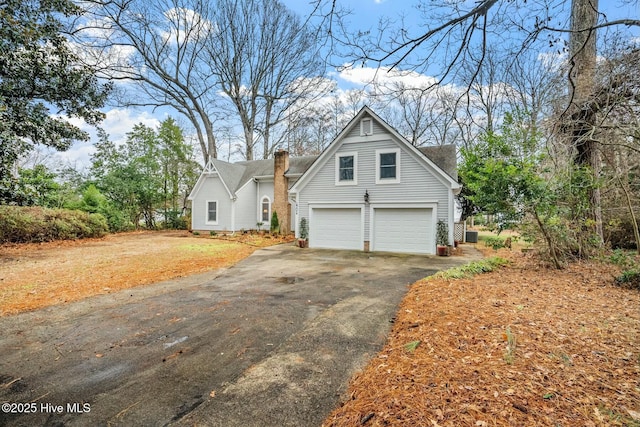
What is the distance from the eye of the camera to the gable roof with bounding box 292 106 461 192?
1140 cm

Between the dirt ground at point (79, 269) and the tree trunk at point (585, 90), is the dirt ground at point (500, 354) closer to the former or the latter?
the dirt ground at point (79, 269)

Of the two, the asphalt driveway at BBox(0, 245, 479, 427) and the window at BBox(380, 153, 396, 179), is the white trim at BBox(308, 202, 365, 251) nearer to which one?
the window at BBox(380, 153, 396, 179)

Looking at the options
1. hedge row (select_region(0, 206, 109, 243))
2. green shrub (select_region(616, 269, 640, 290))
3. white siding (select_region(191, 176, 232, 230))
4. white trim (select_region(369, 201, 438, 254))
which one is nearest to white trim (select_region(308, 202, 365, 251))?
white trim (select_region(369, 201, 438, 254))

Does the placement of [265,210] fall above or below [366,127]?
below

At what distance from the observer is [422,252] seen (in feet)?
38.9

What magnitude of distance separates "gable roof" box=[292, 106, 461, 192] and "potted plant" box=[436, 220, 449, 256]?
151 centimetres

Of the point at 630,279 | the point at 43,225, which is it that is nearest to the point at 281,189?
the point at 43,225

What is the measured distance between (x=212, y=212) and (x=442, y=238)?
48.9 feet

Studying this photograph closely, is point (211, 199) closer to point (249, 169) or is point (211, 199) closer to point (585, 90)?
point (249, 169)

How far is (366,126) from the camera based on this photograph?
12.8m

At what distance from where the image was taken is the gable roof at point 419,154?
1140cm

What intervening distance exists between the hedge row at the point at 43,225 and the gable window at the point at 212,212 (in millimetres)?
6055

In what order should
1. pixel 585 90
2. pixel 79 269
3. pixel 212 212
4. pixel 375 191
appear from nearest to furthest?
1. pixel 585 90
2. pixel 79 269
3. pixel 375 191
4. pixel 212 212

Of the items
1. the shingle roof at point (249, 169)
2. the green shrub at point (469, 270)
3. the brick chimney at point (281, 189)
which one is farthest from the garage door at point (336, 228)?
the green shrub at point (469, 270)
